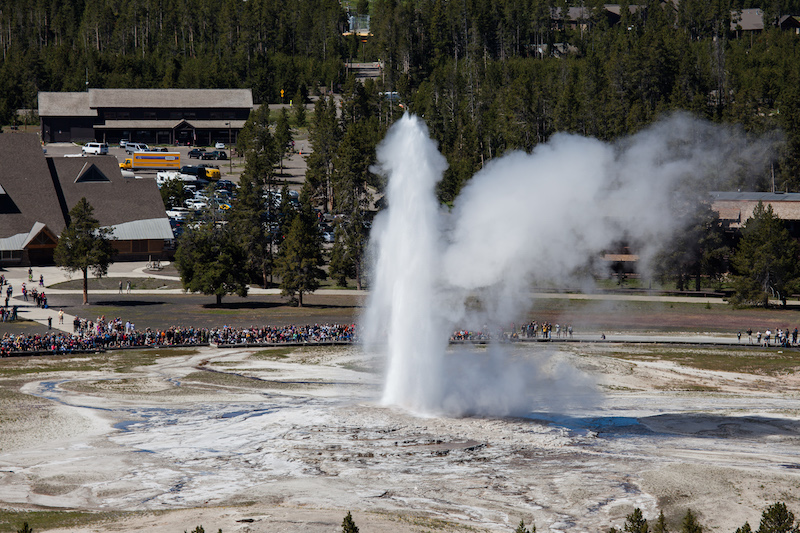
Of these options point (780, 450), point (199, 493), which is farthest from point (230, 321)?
point (780, 450)

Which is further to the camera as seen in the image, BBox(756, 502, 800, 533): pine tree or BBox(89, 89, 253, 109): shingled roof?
BBox(89, 89, 253, 109): shingled roof

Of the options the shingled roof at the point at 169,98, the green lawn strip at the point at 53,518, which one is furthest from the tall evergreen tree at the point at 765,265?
the shingled roof at the point at 169,98

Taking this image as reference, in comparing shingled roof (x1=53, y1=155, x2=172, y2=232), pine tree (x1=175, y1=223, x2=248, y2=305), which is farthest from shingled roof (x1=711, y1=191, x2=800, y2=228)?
shingled roof (x1=53, y1=155, x2=172, y2=232)

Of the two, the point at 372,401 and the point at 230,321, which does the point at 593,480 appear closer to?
the point at 372,401

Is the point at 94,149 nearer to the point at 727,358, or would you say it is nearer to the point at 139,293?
the point at 139,293

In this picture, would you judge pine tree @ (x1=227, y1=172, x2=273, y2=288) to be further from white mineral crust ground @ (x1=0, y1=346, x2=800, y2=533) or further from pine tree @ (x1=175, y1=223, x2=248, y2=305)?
white mineral crust ground @ (x1=0, y1=346, x2=800, y2=533)
